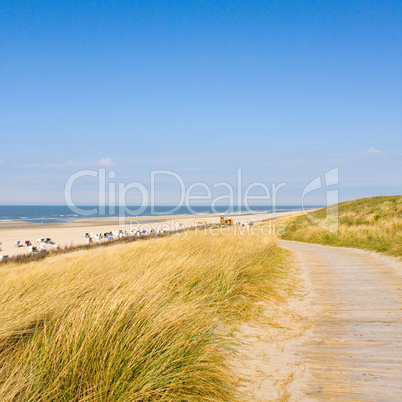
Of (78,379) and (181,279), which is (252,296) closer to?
(181,279)

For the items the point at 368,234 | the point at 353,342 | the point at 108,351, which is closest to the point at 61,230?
the point at 368,234

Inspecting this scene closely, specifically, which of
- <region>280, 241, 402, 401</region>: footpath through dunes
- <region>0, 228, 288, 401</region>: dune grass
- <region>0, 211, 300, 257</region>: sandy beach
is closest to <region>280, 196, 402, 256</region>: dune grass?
<region>280, 241, 402, 401</region>: footpath through dunes

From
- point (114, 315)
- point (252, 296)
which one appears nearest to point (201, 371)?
point (114, 315)

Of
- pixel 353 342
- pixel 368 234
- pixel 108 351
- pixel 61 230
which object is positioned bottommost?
pixel 61 230

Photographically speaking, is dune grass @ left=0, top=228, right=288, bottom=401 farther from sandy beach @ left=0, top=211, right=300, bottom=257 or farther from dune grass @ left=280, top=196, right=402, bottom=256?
sandy beach @ left=0, top=211, right=300, bottom=257

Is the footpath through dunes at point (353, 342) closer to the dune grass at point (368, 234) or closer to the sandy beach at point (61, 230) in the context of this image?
the dune grass at point (368, 234)

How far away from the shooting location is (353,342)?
4.12 metres

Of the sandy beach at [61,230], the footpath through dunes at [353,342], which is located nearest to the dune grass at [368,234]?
the footpath through dunes at [353,342]

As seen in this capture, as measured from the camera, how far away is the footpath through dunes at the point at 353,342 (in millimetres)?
3104

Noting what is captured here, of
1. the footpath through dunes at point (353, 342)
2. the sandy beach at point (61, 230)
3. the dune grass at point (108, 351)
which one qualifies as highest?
the dune grass at point (108, 351)

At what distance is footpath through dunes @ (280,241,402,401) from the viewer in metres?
3.10

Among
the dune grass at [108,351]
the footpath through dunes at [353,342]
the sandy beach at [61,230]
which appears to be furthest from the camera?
the sandy beach at [61,230]

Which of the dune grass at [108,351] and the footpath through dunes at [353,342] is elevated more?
the dune grass at [108,351]

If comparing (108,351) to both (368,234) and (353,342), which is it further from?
(368,234)
